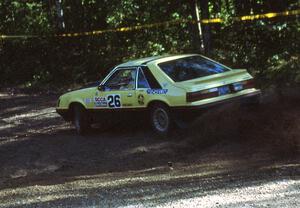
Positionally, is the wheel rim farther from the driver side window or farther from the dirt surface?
the driver side window

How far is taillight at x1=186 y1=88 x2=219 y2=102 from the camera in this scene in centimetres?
1051

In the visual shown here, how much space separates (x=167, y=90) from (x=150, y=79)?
A: 1.89 feet

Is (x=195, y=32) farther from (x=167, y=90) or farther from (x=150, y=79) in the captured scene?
(x=167, y=90)

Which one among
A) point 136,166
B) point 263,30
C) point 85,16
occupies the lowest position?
point 136,166

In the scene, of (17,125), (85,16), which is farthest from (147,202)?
(85,16)

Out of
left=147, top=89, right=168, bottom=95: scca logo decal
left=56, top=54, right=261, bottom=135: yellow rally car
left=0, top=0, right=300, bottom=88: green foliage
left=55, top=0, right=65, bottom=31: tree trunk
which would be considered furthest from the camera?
left=55, top=0, right=65, bottom=31: tree trunk

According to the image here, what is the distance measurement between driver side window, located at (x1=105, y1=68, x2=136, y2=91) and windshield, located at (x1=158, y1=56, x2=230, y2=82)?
66cm

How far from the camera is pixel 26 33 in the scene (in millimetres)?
24609

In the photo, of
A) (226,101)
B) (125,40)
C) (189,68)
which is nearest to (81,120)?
(189,68)

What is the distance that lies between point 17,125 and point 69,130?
2.01 m

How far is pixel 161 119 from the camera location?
1119 centimetres

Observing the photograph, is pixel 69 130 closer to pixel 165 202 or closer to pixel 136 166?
pixel 136 166

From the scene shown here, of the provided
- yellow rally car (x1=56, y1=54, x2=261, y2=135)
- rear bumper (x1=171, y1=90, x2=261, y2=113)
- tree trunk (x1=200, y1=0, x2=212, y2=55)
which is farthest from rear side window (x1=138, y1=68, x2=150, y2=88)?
tree trunk (x1=200, y1=0, x2=212, y2=55)

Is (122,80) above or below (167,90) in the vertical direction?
above
